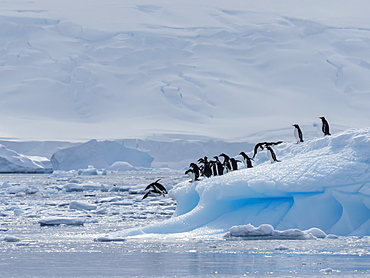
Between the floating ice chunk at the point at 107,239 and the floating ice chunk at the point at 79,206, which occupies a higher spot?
the floating ice chunk at the point at 79,206

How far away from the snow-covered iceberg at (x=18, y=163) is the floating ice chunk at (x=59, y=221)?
35560 mm

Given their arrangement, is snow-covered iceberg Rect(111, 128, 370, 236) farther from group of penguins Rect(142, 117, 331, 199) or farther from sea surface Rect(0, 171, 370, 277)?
group of penguins Rect(142, 117, 331, 199)

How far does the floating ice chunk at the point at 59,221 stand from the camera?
13.8 m

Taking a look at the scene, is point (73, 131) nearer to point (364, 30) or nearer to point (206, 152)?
point (206, 152)

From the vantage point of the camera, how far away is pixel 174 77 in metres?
95.8

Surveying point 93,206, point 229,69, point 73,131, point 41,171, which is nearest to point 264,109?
point 229,69

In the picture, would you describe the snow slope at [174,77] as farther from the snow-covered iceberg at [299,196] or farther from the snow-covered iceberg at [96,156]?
the snow-covered iceberg at [299,196]

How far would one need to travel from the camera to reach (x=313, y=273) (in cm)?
763

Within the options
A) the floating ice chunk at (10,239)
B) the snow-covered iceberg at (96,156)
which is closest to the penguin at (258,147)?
the floating ice chunk at (10,239)

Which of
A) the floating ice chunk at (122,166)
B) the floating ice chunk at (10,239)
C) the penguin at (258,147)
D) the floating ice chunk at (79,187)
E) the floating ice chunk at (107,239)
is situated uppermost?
the floating ice chunk at (122,166)

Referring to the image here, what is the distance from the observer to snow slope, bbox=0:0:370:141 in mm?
97500

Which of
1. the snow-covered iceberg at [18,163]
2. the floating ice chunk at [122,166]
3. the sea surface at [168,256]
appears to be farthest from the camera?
the floating ice chunk at [122,166]

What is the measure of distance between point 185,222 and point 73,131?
3443 inches

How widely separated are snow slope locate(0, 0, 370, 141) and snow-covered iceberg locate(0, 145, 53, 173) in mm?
39871
